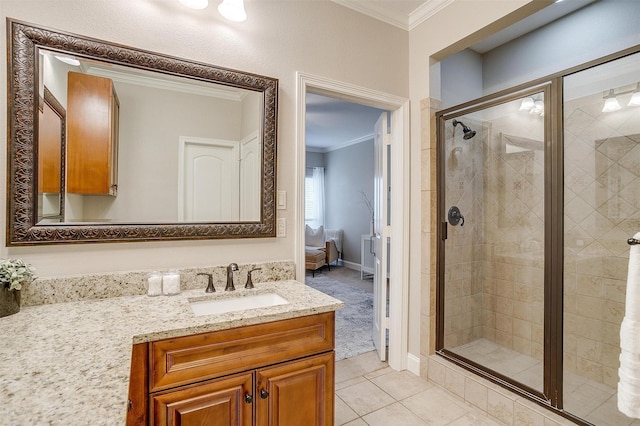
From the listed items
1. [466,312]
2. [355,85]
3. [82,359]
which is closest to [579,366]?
[466,312]

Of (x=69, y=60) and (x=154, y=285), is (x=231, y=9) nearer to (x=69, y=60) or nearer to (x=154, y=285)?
(x=69, y=60)

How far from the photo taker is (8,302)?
1.26 metres

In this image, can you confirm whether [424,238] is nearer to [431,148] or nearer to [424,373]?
[431,148]

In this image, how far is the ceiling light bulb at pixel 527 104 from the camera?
6.82 feet

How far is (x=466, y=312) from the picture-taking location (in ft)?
8.64

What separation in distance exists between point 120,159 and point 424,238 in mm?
1975

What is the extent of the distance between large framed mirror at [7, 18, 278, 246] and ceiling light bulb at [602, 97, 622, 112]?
2.13 meters

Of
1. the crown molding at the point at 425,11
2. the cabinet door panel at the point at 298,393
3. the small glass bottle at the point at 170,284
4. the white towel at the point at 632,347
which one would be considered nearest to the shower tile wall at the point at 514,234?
the crown molding at the point at 425,11

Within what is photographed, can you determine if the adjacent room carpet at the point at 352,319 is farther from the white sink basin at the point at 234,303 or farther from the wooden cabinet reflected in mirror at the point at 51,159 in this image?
the wooden cabinet reflected in mirror at the point at 51,159

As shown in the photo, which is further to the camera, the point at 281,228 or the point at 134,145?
the point at 281,228

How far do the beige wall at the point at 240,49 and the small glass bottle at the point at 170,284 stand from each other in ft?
0.39

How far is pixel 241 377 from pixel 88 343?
56 centimetres

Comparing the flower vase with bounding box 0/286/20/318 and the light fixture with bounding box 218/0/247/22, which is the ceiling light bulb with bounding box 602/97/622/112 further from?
the flower vase with bounding box 0/286/20/318

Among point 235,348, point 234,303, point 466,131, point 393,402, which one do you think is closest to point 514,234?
point 466,131
